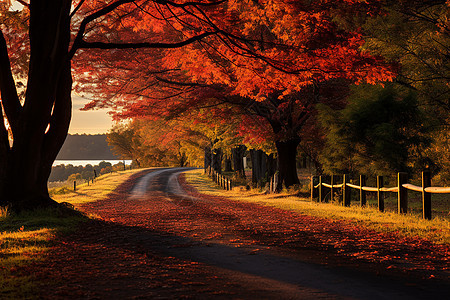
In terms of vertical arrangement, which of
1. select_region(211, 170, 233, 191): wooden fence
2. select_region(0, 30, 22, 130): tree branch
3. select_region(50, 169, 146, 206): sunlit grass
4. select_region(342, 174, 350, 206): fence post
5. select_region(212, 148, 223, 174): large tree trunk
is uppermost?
select_region(0, 30, 22, 130): tree branch

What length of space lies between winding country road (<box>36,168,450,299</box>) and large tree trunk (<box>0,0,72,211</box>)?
334 cm

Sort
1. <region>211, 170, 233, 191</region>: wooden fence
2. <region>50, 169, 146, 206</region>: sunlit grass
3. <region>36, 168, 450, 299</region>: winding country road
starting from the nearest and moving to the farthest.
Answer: <region>36, 168, 450, 299</region>: winding country road
<region>50, 169, 146, 206</region>: sunlit grass
<region>211, 170, 233, 191</region>: wooden fence

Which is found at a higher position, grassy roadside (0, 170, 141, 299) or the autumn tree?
the autumn tree

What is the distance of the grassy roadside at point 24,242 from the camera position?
584cm

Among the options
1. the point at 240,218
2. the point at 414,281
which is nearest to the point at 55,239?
the point at 240,218

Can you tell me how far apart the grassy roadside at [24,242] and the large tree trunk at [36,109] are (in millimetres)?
810

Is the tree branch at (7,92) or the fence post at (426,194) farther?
the tree branch at (7,92)

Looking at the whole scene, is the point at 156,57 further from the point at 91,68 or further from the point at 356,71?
the point at 356,71

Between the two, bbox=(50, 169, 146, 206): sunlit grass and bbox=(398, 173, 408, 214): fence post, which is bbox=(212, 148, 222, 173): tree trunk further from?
bbox=(398, 173, 408, 214): fence post

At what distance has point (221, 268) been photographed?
22.6ft

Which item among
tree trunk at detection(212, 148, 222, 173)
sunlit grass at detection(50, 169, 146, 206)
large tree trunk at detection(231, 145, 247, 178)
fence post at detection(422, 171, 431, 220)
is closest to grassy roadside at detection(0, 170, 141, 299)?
fence post at detection(422, 171, 431, 220)

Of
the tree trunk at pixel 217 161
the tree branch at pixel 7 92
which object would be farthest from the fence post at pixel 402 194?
the tree trunk at pixel 217 161

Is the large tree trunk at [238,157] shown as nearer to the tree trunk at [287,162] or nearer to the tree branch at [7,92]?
the tree trunk at [287,162]

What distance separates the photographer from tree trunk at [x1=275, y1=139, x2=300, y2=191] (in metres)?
26.2
